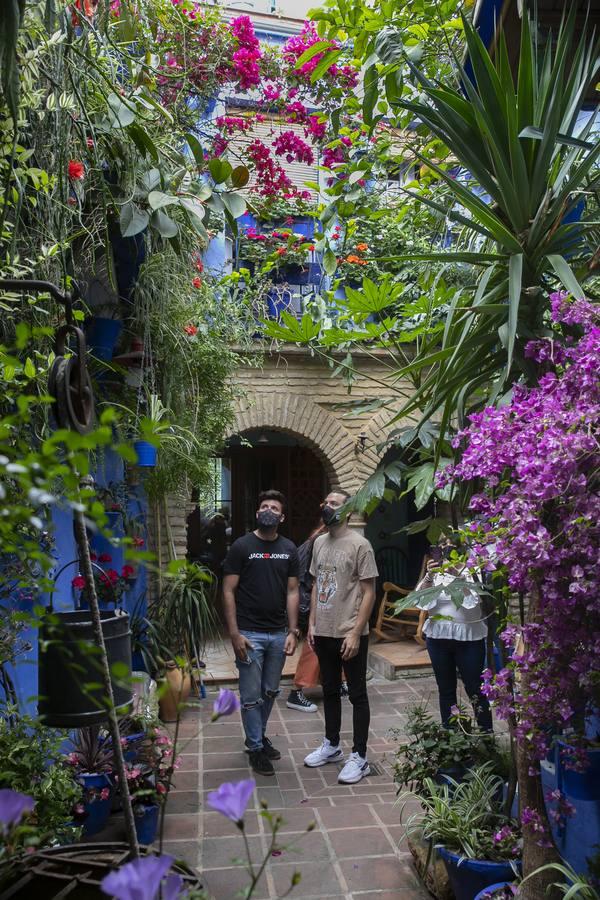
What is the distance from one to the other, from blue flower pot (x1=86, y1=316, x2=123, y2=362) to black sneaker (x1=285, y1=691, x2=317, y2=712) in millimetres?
3504

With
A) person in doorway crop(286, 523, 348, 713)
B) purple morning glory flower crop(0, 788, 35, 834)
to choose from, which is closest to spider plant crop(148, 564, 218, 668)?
person in doorway crop(286, 523, 348, 713)

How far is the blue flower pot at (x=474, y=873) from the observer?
2.71 metres

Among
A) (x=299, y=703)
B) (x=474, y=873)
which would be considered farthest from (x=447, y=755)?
(x=299, y=703)

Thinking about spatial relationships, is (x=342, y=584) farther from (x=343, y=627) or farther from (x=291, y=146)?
(x=291, y=146)

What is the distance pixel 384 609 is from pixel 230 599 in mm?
4550

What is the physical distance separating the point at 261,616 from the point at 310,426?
3.68 metres

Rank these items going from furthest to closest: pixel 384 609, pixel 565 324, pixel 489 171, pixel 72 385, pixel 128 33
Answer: pixel 384 609
pixel 128 33
pixel 489 171
pixel 565 324
pixel 72 385

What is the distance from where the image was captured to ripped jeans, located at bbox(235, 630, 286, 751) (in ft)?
15.0

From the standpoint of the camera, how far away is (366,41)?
418cm

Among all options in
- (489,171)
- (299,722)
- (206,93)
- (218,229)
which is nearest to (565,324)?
(489,171)

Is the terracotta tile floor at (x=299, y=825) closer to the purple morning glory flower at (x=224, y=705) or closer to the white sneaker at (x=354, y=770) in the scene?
the white sneaker at (x=354, y=770)

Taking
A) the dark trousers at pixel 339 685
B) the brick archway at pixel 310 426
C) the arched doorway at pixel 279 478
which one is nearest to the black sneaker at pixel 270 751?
the dark trousers at pixel 339 685

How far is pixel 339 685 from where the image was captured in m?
4.61

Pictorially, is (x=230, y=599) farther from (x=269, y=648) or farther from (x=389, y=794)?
(x=389, y=794)
